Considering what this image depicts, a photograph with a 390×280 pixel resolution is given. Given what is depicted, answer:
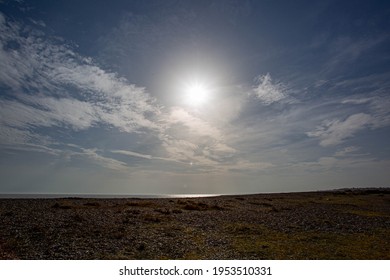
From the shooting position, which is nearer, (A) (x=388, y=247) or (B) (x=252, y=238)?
(A) (x=388, y=247)

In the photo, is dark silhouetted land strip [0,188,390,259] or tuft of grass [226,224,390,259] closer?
dark silhouetted land strip [0,188,390,259]

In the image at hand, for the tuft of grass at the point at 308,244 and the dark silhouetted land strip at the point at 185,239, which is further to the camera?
the tuft of grass at the point at 308,244

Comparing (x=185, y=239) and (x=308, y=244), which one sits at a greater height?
(x=185, y=239)

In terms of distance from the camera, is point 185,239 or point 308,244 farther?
point 185,239
